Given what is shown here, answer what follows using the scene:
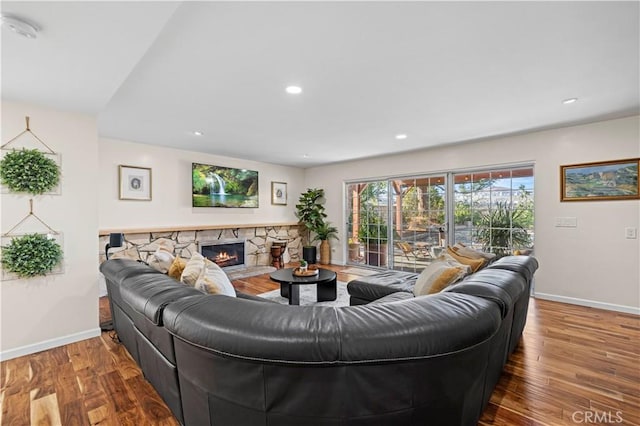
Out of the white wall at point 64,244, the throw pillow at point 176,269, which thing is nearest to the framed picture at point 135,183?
the white wall at point 64,244

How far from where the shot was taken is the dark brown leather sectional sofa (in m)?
1.07

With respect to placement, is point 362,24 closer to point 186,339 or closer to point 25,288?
point 186,339

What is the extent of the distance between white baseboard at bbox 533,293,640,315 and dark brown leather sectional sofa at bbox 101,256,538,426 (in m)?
3.47

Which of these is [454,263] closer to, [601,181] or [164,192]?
[601,181]

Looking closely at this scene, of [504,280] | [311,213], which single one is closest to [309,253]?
[311,213]

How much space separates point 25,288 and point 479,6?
3.87 m

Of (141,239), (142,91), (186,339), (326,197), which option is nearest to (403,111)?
(142,91)

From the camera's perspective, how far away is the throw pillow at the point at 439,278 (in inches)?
88.7

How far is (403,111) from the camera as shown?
3178 millimetres

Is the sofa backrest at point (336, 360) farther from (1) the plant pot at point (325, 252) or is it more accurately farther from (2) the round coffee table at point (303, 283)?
(1) the plant pot at point (325, 252)

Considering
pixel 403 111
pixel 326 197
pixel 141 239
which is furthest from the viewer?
pixel 326 197

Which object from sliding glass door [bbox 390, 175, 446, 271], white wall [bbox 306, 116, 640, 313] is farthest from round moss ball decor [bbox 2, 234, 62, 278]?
white wall [bbox 306, 116, 640, 313]

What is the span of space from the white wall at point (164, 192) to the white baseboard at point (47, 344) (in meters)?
1.97

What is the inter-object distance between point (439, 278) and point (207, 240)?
14.2 ft
